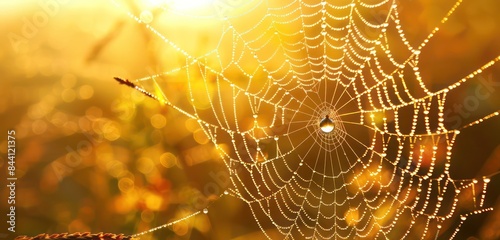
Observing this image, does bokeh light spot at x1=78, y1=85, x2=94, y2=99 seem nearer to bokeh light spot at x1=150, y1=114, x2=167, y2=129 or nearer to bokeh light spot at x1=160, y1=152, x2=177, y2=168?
bokeh light spot at x1=150, y1=114, x2=167, y2=129

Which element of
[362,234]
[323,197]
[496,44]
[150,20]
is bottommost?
[362,234]

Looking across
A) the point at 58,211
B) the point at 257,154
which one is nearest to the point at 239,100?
the point at 257,154

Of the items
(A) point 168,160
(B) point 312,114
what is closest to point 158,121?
(A) point 168,160

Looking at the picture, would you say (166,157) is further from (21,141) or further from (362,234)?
(362,234)

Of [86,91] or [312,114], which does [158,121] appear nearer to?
[86,91]

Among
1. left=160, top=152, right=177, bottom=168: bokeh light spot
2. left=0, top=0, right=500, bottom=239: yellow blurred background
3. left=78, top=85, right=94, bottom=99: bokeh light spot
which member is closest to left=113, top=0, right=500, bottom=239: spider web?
left=0, top=0, right=500, bottom=239: yellow blurred background

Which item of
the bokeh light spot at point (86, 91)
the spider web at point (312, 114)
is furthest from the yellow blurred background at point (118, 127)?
the spider web at point (312, 114)
